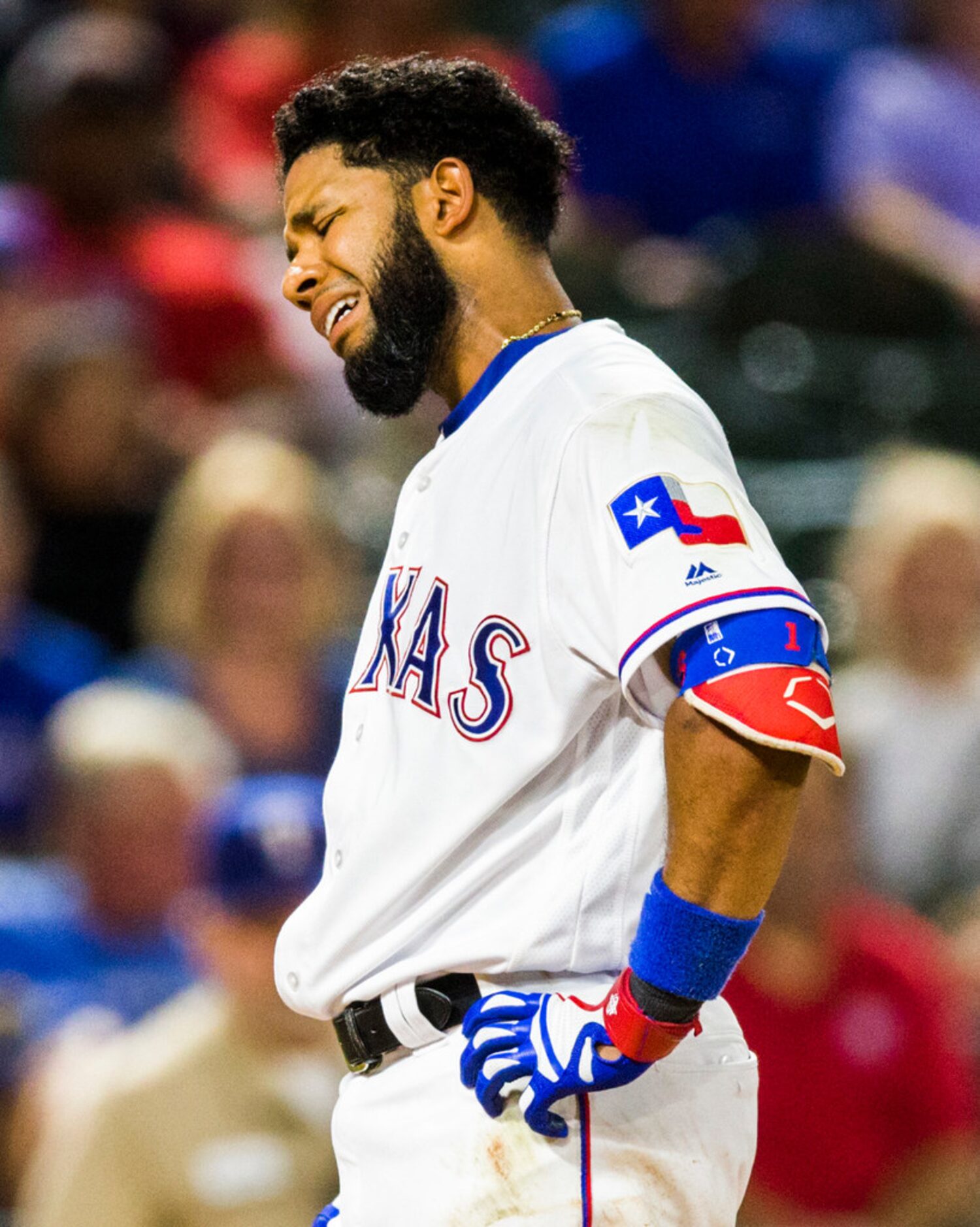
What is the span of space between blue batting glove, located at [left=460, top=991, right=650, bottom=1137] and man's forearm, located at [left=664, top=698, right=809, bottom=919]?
172 mm

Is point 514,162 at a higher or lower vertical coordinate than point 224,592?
higher

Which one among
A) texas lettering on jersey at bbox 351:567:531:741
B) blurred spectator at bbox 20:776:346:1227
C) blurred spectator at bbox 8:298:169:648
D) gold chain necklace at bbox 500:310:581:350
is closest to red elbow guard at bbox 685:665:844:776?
texas lettering on jersey at bbox 351:567:531:741

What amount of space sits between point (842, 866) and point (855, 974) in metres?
0.21

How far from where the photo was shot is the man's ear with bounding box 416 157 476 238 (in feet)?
6.88

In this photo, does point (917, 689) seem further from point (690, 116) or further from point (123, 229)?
point (123, 229)

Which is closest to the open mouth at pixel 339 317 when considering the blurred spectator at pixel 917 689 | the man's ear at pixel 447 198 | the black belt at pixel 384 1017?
the man's ear at pixel 447 198

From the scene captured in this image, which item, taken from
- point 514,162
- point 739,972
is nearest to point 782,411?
point 739,972

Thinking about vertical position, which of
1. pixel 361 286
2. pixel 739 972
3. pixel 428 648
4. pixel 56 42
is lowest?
pixel 739 972

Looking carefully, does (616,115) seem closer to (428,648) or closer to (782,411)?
(782,411)

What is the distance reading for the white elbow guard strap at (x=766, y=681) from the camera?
173 cm

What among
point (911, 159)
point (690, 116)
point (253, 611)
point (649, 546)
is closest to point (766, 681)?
point (649, 546)

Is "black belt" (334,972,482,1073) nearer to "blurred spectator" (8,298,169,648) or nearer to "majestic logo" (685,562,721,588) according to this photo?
"majestic logo" (685,562,721,588)

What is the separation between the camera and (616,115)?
19.6 ft

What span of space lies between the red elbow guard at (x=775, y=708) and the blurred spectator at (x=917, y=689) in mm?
2721
